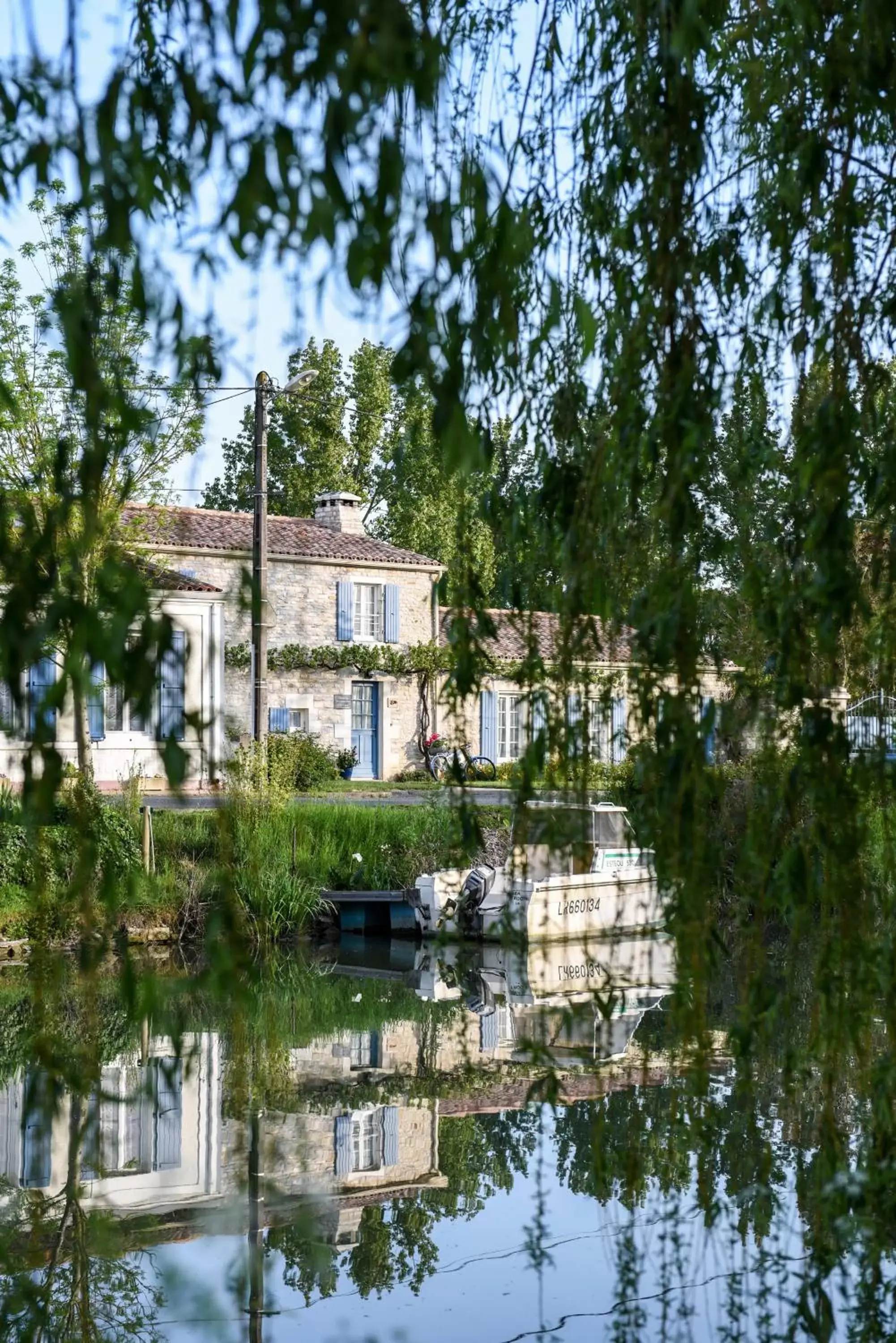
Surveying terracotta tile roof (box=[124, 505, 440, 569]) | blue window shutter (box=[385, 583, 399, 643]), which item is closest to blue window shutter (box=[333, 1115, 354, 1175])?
terracotta tile roof (box=[124, 505, 440, 569])

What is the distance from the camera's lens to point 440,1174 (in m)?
8.20

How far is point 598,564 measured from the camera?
3.39 m

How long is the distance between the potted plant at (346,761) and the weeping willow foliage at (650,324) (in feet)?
71.7

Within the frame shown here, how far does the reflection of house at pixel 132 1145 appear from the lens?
25.6ft

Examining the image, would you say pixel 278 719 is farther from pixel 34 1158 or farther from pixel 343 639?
pixel 34 1158

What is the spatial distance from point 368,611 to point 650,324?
23980mm

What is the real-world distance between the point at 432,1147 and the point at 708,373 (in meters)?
6.02

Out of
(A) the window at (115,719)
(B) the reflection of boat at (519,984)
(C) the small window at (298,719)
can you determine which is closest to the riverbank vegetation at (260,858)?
(B) the reflection of boat at (519,984)

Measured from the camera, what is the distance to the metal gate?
3674mm

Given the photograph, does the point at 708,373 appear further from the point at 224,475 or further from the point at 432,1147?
the point at 224,475

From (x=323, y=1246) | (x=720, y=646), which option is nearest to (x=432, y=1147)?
(x=323, y=1246)

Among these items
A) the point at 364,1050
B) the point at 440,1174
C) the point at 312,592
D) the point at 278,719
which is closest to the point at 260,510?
the point at 364,1050

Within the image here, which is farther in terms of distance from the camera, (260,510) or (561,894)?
(561,894)

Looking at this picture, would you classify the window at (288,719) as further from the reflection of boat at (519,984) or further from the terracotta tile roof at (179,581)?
the reflection of boat at (519,984)
